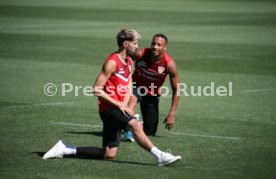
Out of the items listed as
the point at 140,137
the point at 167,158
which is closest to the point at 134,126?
the point at 140,137

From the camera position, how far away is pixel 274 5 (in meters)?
53.2

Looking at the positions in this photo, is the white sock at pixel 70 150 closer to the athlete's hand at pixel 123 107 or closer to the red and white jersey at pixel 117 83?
the red and white jersey at pixel 117 83

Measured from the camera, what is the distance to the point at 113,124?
12008 millimetres

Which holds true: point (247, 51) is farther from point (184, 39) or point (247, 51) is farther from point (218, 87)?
point (218, 87)

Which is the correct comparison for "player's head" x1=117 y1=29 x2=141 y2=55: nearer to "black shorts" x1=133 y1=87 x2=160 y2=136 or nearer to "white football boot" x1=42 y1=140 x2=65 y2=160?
"white football boot" x1=42 y1=140 x2=65 y2=160

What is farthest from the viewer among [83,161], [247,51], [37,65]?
[247,51]

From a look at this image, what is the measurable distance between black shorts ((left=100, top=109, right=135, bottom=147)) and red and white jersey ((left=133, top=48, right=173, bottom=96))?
2545mm

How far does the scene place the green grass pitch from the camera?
11.9 meters

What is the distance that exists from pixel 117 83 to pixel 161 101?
6.50 metres

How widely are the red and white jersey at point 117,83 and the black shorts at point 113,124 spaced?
0.10 metres

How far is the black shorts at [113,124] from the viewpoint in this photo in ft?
38.9

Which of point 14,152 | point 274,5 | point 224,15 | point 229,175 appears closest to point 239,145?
point 229,175

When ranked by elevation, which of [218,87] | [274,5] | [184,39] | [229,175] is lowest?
[229,175]

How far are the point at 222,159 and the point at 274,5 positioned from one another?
41879mm
